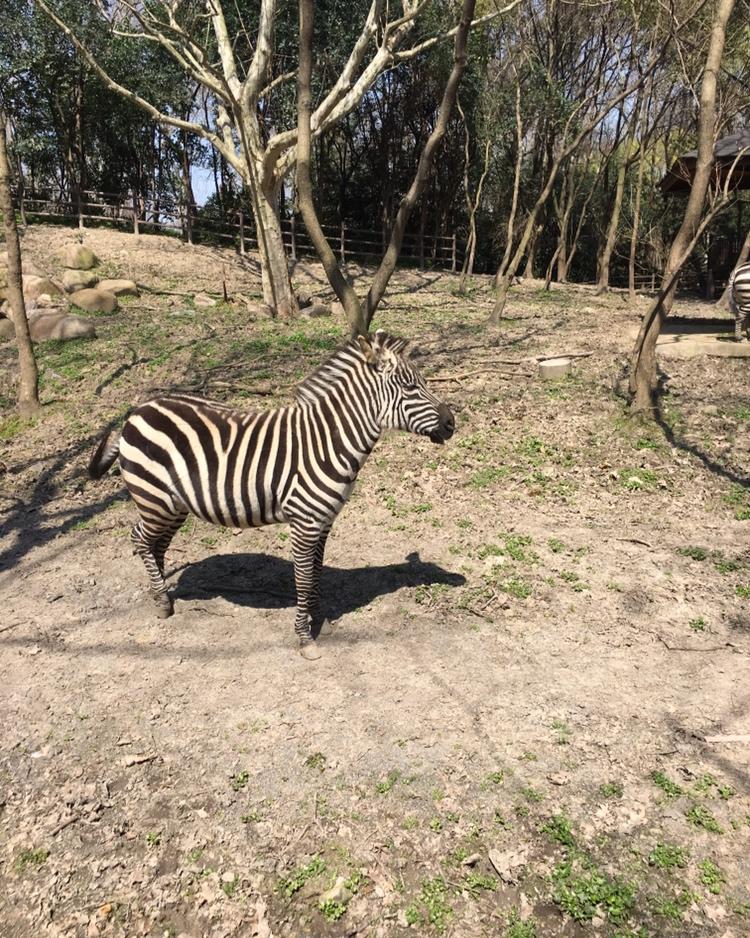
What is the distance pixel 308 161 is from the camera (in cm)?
870

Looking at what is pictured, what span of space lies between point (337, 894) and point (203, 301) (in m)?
17.0

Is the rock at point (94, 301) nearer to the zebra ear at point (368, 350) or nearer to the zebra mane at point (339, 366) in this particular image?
the zebra mane at point (339, 366)

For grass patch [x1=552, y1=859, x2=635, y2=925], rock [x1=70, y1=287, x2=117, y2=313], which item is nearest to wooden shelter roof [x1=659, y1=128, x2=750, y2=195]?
grass patch [x1=552, y1=859, x2=635, y2=925]

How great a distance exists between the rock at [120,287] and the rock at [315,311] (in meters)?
4.96

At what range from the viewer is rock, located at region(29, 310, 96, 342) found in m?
13.9

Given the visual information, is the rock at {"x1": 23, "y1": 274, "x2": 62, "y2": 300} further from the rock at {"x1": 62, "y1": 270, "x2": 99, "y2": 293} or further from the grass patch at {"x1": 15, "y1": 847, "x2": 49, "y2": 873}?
the grass patch at {"x1": 15, "y1": 847, "x2": 49, "y2": 873}

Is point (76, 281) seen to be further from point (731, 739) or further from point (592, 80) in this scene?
point (592, 80)

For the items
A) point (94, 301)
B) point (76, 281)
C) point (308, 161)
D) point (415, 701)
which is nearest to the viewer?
A: point (415, 701)

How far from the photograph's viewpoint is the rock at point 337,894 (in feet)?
10.0

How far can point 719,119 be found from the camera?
32.0ft

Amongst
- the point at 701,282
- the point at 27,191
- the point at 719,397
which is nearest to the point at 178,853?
the point at 719,397

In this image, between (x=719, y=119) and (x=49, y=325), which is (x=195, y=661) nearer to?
(x=719, y=119)

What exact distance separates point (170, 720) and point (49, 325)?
1242 cm

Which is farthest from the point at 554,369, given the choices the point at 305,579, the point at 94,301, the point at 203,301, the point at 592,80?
the point at 592,80
